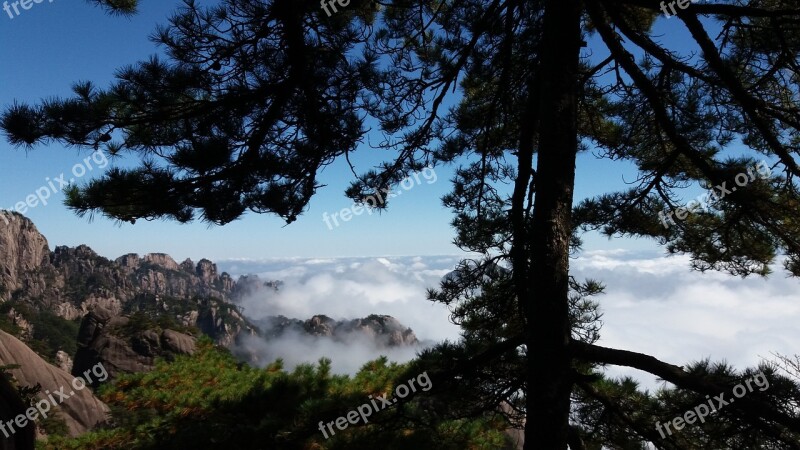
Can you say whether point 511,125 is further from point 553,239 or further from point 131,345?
point 131,345

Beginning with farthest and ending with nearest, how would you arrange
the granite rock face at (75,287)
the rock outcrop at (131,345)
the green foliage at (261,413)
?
the granite rock face at (75,287)
the rock outcrop at (131,345)
the green foliage at (261,413)

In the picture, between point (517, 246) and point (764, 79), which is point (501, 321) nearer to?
point (517, 246)

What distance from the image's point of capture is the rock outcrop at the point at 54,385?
878 cm

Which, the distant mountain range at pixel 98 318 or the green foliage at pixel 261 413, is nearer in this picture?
the green foliage at pixel 261 413

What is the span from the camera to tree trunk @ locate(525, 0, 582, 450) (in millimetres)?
2602

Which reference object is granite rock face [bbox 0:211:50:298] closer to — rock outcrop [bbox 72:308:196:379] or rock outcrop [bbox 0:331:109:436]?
rock outcrop [bbox 72:308:196:379]

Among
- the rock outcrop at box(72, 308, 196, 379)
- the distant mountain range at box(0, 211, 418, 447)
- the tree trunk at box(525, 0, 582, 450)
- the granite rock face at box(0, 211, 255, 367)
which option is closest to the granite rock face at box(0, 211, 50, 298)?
the granite rock face at box(0, 211, 255, 367)

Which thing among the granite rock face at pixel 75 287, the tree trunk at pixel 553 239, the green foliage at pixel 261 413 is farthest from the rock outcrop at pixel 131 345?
the granite rock face at pixel 75 287

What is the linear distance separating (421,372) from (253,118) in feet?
8.34

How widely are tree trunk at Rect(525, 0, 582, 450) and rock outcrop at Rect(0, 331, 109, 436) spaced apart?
378 inches

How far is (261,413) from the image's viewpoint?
4.21 m

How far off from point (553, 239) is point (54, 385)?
449 inches

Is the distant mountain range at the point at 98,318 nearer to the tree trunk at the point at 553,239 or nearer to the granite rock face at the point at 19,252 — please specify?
the granite rock face at the point at 19,252

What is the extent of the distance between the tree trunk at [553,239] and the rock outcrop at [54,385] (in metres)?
9.61
